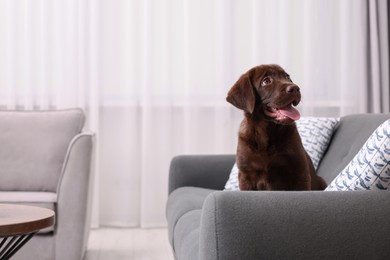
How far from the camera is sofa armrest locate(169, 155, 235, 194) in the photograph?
3105 mm

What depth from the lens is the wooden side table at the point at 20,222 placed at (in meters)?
1.88

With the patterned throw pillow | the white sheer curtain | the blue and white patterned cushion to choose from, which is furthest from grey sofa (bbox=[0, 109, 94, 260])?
the blue and white patterned cushion

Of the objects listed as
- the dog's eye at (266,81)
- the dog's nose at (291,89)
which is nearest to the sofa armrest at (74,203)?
the dog's eye at (266,81)

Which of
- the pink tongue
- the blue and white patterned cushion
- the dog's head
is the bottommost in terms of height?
the blue and white patterned cushion

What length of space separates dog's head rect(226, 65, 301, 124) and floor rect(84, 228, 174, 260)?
65.7 inches

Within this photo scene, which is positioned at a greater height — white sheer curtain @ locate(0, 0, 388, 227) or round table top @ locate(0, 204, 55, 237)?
white sheer curtain @ locate(0, 0, 388, 227)

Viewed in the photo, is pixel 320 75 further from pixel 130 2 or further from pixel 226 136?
pixel 130 2

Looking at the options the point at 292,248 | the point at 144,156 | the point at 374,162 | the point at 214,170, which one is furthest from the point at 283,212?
the point at 144,156

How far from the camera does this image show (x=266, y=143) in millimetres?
1888

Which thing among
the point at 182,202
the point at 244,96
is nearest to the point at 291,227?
the point at 244,96

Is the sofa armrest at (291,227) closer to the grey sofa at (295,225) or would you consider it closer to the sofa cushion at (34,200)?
the grey sofa at (295,225)

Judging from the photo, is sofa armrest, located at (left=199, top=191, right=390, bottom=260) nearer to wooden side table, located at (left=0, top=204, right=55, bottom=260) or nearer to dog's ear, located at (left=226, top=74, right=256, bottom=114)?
dog's ear, located at (left=226, top=74, right=256, bottom=114)

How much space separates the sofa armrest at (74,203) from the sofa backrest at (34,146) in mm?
383

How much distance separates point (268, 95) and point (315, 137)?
993 millimetres
